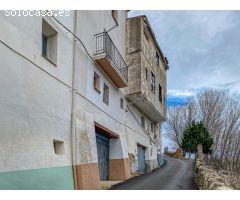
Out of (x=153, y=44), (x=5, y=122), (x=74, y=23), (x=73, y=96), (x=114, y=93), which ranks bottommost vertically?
(x=5, y=122)

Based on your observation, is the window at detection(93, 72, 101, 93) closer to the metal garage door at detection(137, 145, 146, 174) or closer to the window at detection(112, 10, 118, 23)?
the window at detection(112, 10, 118, 23)

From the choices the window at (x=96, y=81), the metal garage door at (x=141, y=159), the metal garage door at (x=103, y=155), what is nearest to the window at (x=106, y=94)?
the window at (x=96, y=81)

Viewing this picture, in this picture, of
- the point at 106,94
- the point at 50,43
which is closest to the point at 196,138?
the point at 106,94

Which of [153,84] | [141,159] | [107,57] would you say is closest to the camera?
[107,57]

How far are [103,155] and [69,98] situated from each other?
5279mm

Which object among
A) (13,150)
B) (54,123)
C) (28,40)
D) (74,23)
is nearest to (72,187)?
(54,123)

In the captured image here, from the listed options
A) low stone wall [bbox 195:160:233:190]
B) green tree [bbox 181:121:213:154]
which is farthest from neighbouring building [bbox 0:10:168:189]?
green tree [bbox 181:121:213:154]

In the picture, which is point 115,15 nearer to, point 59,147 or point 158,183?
point 158,183

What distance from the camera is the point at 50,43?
1029 cm

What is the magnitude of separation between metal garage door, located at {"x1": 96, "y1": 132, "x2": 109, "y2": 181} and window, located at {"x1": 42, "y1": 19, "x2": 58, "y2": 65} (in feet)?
16.9

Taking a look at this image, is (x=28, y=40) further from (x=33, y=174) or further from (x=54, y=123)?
(x=33, y=174)

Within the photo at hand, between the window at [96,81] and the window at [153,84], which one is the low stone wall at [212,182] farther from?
the window at [153,84]

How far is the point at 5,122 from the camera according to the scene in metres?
6.99
